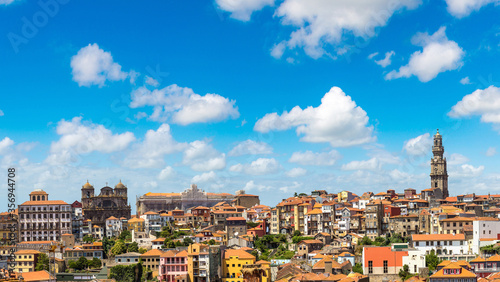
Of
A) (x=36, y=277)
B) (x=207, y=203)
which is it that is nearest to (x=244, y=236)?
(x=36, y=277)

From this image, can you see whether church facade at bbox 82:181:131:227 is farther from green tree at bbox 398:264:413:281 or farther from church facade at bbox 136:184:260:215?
green tree at bbox 398:264:413:281

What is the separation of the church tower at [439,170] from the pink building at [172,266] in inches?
2387

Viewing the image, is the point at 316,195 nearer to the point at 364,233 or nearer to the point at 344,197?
the point at 344,197

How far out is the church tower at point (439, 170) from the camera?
123062mm

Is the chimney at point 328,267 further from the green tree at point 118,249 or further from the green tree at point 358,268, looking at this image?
the green tree at point 118,249

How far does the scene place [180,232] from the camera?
104250 mm

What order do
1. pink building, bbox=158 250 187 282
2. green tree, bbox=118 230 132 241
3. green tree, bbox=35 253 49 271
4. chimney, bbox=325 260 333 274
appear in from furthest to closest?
green tree, bbox=118 230 132 241
green tree, bbox=35 253 49 271
pink building, bbox=158 250 187 282
chimney, bbox=325 260 333 274

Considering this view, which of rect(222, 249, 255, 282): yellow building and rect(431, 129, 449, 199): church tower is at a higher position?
rect(431, 129, 449, 199): church tower

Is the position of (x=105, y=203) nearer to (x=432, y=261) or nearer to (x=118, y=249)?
(x=118, y=249)

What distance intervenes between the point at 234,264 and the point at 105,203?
158 feet

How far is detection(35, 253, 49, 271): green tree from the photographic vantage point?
8629 cm

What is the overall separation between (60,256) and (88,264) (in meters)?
6.19

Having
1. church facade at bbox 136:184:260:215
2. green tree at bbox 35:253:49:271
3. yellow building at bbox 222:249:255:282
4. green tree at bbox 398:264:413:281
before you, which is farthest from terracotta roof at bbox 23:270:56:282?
church facade at bbox 136:184:260:215

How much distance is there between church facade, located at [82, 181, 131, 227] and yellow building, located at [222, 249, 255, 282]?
41.8 meters
